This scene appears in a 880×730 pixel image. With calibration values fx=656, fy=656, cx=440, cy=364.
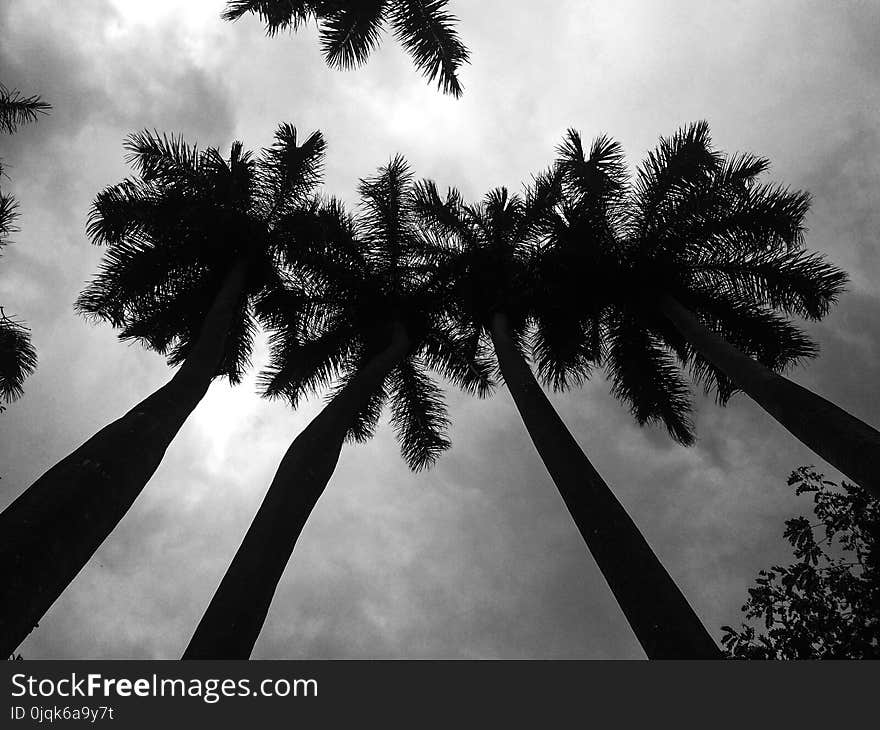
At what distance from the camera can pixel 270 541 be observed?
729 centimetres

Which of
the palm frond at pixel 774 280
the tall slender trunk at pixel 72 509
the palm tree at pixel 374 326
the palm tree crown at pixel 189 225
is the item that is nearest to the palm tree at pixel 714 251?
the palm frond at pixel 774 280

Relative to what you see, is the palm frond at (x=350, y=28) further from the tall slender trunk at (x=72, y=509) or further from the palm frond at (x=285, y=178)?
the tall slender trunk at (x=72, y=509)

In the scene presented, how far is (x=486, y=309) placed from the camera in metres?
14.6

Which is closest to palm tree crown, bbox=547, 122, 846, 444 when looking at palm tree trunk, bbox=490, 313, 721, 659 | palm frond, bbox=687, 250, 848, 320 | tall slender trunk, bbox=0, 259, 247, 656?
palm frond, bbox=687, 250, 848, 320

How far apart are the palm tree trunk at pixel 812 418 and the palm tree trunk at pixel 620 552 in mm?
2729

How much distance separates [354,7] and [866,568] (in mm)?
11844

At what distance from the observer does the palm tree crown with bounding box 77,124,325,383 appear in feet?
42.9

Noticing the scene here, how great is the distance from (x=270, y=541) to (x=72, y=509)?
6.96 ft

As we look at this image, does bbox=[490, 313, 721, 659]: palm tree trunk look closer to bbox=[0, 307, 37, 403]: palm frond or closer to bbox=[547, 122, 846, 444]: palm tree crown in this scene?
bbox=[547, 122, 846, 444]: palm tree crown

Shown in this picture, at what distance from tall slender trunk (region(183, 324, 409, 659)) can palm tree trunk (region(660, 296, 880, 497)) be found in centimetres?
618

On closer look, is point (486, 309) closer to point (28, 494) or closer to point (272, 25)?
point (272, 25)

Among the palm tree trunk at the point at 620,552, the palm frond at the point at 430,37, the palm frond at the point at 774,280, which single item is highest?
the palm frond at the point at 430,37

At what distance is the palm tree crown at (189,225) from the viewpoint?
13.1m

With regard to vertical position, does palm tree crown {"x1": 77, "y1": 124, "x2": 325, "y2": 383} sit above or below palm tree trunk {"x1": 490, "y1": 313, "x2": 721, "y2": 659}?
above
